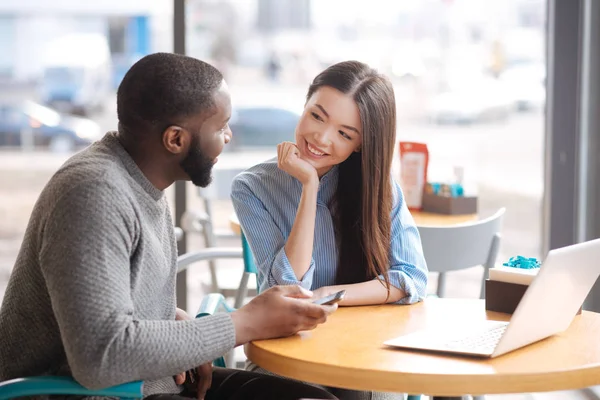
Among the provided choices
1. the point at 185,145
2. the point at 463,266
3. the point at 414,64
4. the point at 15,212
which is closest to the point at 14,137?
the point at 15,212

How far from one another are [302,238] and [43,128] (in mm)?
2859

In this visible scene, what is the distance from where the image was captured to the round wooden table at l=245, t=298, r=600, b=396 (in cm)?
153

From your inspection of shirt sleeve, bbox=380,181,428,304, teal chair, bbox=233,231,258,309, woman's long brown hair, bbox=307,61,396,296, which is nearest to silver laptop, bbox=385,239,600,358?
shirt sleeve, bbox=380,181,428,304

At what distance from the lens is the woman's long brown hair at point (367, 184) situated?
218 centimetres

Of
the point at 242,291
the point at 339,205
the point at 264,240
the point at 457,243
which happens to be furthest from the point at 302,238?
the point at 242,291

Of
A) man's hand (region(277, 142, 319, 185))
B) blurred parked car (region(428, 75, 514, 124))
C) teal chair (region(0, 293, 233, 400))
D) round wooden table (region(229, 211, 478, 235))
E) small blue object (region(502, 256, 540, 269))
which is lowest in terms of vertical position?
round wooden table (region(229, 211, 478, 235))

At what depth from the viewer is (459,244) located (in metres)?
2.83

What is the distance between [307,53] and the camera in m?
4.66

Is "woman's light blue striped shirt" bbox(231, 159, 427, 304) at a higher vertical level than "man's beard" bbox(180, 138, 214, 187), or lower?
lower

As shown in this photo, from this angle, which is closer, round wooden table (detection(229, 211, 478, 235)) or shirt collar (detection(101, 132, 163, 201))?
→ shirt collar (detection(101, 132, 163, 201))

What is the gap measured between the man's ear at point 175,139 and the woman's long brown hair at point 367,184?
0.59 meters

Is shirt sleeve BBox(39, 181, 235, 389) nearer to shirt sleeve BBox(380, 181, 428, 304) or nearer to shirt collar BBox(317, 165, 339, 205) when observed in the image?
shirt sleeve BBox(380, 181, 428, 304)

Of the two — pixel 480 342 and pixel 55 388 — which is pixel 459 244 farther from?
pixel 55 388

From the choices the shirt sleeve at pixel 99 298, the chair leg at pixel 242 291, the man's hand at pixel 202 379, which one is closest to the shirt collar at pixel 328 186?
the man's hand at pixel 202 379
